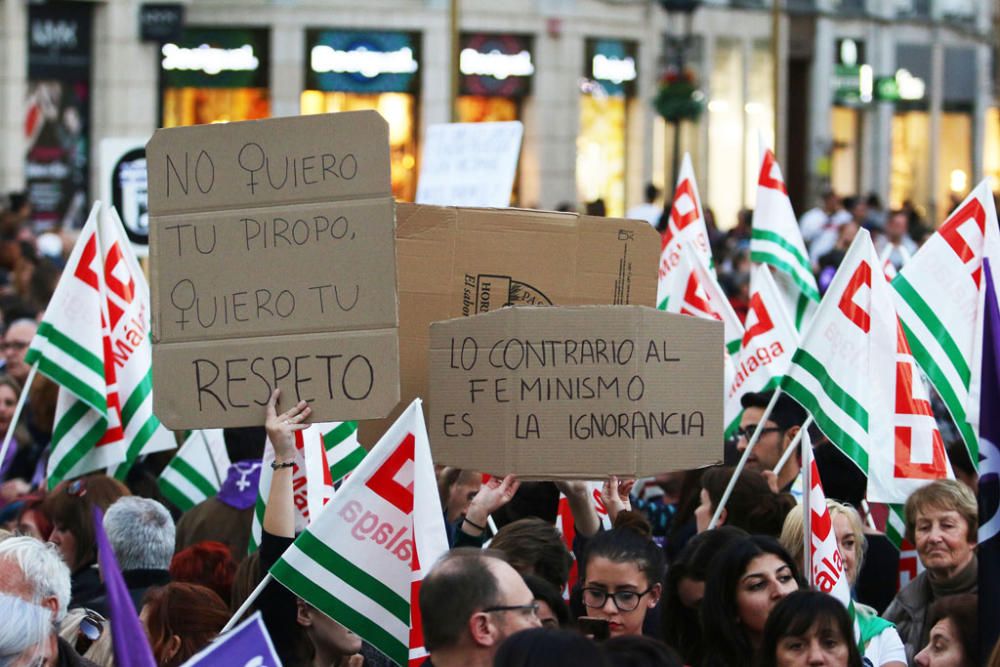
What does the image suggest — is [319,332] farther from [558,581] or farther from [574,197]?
[574,197]

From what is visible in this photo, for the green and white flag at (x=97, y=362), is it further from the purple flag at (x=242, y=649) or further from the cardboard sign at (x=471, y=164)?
the cardboard sign at (x=471, y=164)

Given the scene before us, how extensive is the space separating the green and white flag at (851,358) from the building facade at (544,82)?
16319 millimetres

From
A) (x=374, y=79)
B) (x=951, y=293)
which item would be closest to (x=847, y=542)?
(x=951, y=293)

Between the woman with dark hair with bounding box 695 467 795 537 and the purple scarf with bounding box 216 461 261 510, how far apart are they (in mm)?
1707

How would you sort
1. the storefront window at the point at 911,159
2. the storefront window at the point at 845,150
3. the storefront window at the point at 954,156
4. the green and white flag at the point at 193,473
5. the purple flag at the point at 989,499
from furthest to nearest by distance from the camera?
the storefront window at the point at 954,156
the storefront window at the point at 911,159
the storefront window at the point at 845,150
the green and white flag at the point at 193,473
the purple flag at the point at 989,499

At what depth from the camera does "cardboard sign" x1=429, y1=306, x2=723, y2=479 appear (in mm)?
5930

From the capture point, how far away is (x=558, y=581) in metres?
6.07

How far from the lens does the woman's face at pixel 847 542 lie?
690 cm

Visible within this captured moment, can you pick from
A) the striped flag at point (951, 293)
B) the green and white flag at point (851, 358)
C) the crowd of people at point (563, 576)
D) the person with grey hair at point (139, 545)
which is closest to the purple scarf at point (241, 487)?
the crowd of people at point (563, 576)

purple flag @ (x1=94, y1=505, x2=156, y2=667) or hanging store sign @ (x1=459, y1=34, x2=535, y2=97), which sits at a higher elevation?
hanging store sign @ (x1=459, y1=34, x2=535, y2=97)

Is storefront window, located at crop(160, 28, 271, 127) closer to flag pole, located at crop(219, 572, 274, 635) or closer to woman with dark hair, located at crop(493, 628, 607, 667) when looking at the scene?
flag pole, located at crop(219, 572, 274, 635)

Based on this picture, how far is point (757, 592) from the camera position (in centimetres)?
578

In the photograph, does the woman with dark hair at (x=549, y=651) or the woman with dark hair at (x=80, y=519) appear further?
the woman with dark hair at (x=80, y=519)

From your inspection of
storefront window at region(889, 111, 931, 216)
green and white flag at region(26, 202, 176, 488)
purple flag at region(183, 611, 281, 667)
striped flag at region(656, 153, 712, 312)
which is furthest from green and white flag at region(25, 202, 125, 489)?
storefront window at region(889, 111, 931, 216)
